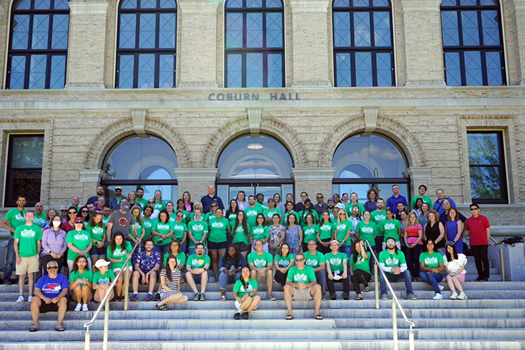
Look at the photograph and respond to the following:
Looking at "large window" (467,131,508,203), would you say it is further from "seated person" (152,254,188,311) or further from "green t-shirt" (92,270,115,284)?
"green t-shirt" (92,270,115,284)

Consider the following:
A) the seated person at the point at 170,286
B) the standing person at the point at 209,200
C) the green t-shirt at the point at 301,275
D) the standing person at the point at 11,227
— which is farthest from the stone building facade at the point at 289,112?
the green t-shirt at the point at 301,275

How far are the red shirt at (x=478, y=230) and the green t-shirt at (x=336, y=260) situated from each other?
11.8 feet

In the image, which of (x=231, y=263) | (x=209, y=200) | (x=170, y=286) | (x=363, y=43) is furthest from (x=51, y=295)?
(x=363, y=43)

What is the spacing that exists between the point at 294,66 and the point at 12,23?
10.1m

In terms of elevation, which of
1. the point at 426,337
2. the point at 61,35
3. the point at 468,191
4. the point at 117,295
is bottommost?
the point at 426,337

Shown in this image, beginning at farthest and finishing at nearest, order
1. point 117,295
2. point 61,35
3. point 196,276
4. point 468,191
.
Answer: point 61,35, point 468,191, point 196,276, point 117,295

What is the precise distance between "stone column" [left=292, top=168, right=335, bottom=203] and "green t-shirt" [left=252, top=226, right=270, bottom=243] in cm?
482

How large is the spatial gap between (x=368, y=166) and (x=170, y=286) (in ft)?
→ 30.3

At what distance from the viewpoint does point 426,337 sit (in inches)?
396

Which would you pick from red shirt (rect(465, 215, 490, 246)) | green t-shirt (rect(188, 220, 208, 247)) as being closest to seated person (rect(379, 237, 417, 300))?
red shirt (rect(465, 215, 490, 246))

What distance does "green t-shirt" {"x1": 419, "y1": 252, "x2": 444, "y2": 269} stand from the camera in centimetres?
1188

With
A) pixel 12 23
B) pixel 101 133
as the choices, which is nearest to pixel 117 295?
pixel 101 133

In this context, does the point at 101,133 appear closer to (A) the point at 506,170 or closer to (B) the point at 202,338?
(B) the point at 202,338

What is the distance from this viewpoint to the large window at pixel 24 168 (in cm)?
1788
